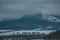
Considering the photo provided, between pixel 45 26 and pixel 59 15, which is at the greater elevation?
pixel 59 15

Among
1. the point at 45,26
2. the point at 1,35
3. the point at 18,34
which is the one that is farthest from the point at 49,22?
the point at 1,35

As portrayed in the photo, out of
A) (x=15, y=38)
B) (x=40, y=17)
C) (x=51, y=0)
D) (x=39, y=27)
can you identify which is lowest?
(x=15, y=38)

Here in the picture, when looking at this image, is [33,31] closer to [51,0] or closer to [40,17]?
[40,17]

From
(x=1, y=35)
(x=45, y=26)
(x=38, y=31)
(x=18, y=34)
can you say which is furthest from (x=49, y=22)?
(x=1, y=35)

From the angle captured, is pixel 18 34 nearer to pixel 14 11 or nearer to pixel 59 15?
pixel 14 11

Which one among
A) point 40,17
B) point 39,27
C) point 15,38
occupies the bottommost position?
point 15,38

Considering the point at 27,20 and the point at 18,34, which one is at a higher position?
the point at 27,20
